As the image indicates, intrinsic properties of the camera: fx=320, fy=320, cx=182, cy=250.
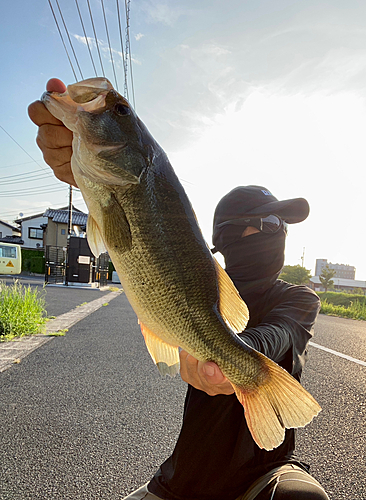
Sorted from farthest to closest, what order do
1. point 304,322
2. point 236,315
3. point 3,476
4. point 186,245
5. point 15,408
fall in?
point 15,408, point 3,476, point 304,322, point 236,315, point 186,245

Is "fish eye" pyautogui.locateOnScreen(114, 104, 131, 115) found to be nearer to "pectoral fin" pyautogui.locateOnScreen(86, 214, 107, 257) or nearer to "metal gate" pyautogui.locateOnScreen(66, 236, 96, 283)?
"pectoral fin" pyautogui.locateOnScreen(86, 214, 107, 257)

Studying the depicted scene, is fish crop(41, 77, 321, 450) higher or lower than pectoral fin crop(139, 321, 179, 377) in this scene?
higher

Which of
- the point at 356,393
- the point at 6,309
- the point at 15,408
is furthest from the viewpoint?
the point at 6,309

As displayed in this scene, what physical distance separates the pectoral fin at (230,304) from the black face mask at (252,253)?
0.82 meters

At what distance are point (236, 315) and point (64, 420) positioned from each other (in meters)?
2.95

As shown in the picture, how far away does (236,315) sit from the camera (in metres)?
1.50

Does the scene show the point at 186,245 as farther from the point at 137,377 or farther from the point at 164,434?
the point at 137,377

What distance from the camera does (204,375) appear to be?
1.44 m

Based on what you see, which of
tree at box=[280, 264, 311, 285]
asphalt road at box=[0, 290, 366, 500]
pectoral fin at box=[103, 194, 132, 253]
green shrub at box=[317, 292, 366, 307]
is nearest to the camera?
pectoral fin at box=[103, 194, 132, 253]

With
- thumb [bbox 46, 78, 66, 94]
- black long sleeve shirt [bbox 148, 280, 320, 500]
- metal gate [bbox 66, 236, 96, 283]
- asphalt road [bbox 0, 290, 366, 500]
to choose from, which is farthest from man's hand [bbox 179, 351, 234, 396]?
metal gate [bbox 66, 236, 96, 283]

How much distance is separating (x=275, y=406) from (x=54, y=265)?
2361cm

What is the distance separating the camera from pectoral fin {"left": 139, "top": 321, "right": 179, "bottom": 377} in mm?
1423

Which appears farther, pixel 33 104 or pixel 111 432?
pixel 111 432

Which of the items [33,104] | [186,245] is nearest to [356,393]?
[186,245]
